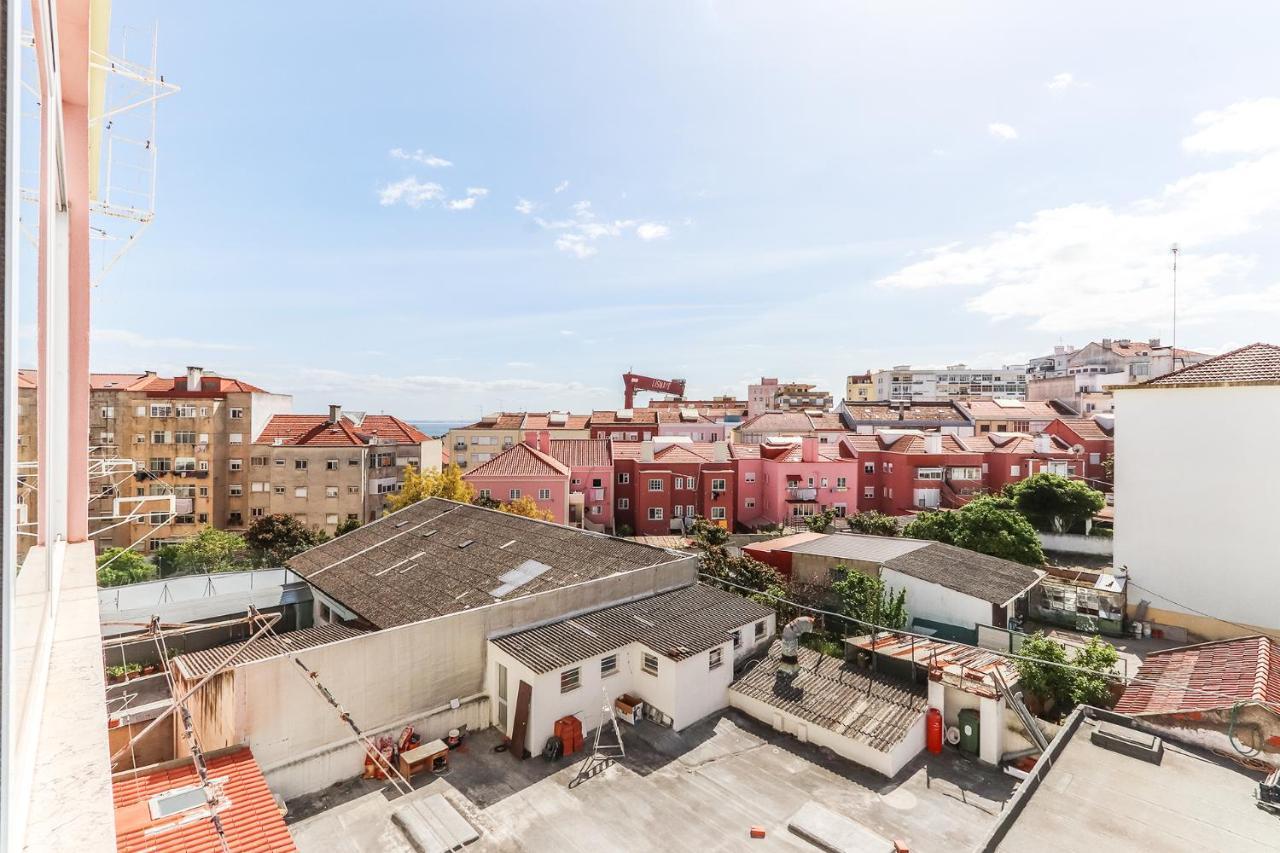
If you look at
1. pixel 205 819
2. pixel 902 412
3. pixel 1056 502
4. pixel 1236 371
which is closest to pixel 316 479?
pixel 205 819

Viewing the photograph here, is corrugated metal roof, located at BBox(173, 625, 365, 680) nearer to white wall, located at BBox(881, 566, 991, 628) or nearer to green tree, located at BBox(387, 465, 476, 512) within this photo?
white wall, located at BBox(881, 566, 991, 628)

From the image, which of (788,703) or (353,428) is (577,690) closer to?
(788,703)

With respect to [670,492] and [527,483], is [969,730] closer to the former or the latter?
[527,483]

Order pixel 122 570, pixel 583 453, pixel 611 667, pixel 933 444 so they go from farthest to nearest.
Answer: pixel 933 444 < pixel 583 453 < pixel 122 570 < pixel 611 667

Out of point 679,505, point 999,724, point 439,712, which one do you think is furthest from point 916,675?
point 679,505

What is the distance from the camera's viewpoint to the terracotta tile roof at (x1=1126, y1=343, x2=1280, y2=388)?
20.3 meters

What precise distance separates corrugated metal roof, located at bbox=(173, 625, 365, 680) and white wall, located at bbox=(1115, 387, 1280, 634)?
27.3 m

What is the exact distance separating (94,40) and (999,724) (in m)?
17.8

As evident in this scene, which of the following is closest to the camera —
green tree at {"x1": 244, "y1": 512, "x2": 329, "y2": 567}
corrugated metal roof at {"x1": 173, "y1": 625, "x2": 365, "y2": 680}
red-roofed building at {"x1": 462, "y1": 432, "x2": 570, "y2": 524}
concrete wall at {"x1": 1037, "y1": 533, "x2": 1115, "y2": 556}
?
corrugated metal roof at {"x1": 173, "y1": 625, "x2": 365, "y2": 680}

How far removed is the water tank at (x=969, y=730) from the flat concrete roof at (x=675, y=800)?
333 millimetres

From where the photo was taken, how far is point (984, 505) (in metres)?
28.5

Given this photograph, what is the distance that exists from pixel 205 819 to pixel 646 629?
9.38 meters

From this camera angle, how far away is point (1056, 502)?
34.0 m

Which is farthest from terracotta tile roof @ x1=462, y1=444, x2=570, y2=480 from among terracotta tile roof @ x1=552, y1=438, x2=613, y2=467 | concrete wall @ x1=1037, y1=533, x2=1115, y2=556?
concrete wall @ x1=1037, y1=533, x2=1115, y2=556
